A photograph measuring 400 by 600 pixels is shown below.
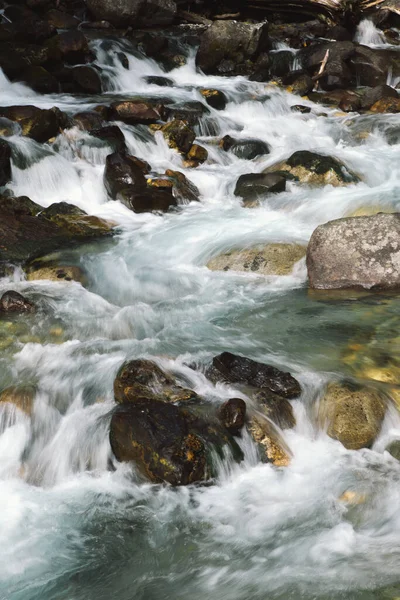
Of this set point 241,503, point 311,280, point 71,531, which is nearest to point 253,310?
point 311,280

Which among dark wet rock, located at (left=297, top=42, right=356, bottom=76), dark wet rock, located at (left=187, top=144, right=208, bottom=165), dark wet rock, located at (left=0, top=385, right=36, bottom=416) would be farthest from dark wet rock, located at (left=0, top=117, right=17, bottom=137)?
dark wet rock, located at (left=297, top=42, right=356, bottom=76)

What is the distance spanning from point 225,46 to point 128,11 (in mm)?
3034

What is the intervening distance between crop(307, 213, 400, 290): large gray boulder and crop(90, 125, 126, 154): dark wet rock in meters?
5.01

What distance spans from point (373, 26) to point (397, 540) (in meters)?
19.5

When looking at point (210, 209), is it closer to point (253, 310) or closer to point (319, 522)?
point (253, 310)

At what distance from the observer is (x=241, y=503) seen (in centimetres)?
411

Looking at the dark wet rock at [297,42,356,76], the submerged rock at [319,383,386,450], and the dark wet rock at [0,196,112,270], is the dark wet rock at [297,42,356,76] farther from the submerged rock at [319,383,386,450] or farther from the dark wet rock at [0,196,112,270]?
the submerged rock at [319,383,386,450]

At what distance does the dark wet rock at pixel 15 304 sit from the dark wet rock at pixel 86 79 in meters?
8.19

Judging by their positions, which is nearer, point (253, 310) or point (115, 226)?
point (253, 310)

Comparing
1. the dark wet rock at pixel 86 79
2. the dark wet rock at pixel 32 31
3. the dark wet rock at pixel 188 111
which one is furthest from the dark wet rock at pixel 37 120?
the dark wet rock at pixel 32 31

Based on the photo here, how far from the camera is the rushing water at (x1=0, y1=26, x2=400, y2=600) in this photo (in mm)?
3562

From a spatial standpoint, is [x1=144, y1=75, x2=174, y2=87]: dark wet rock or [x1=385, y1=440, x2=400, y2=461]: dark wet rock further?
[x1=144, y1=75, x2=174, y2=87]: dark wet rock

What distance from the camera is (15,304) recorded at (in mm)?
6551

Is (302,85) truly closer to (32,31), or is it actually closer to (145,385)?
(32,31)
